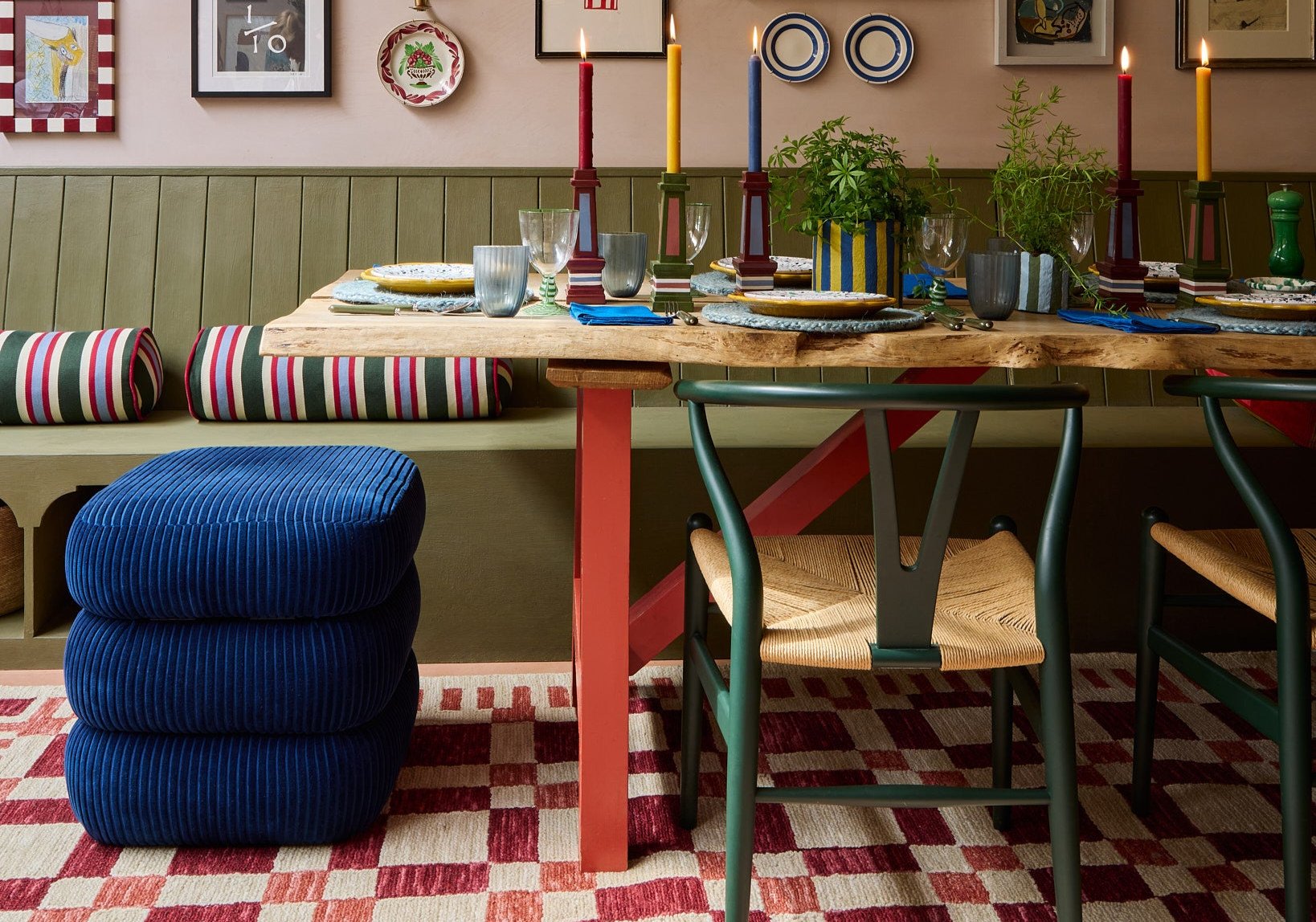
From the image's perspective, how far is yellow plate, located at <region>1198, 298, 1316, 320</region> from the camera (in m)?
1.62

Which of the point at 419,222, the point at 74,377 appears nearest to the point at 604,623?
the point at 74,377

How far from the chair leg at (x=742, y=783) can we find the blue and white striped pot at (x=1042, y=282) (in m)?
0.80

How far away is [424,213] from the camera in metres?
3.06

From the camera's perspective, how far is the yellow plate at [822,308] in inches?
60.3

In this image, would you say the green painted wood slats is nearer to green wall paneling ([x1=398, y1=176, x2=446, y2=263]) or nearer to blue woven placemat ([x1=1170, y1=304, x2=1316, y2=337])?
green wall paneling ([x1=398, y1=176, x2=446, y2=263])

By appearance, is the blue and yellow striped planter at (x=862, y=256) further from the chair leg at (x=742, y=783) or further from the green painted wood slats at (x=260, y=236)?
the green painted wood slats at (x=260, y=236)

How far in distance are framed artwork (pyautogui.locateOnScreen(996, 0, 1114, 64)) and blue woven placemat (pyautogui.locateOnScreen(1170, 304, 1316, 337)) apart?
1733 mm

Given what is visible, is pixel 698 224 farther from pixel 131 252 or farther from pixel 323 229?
pixel 131 252

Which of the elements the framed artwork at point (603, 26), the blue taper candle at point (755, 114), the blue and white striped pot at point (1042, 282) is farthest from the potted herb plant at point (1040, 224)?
the framed artwork at point (603, 26)

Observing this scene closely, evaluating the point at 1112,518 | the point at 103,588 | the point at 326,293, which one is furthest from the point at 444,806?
the point at 1112,518

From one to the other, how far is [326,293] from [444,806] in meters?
0.90

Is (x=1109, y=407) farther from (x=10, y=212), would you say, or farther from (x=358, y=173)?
(x=10, y=212)

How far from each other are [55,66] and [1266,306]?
2888 millimetres

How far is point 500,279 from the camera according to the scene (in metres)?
1.65
